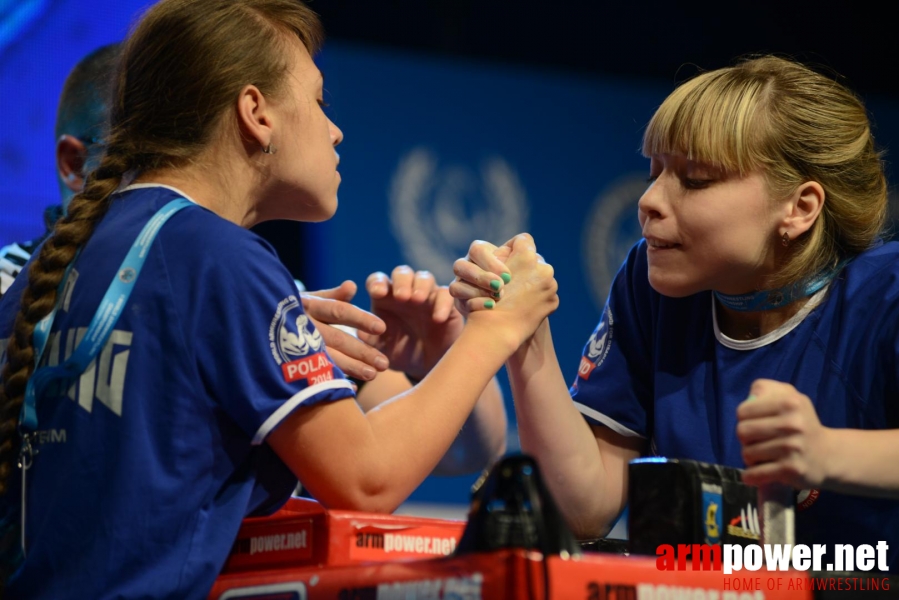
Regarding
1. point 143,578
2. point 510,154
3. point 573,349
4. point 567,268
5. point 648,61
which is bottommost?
point 143,578

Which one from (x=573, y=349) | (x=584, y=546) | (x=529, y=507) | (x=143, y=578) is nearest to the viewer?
(x=529, y=507)

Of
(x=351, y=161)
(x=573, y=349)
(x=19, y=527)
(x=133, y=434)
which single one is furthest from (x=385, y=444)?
(x=573, y=349)

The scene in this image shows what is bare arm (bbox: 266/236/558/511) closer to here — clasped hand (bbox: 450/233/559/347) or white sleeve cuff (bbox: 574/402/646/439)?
clasped hand (bbox: 450/233/559/347)

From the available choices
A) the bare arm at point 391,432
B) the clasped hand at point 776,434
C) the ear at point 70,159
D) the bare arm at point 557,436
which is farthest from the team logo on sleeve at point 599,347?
the ear at point 70,159

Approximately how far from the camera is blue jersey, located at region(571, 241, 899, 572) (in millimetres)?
1382

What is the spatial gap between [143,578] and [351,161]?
2.48m

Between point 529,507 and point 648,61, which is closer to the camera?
point 529,507

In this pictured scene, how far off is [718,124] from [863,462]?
22.5 inches

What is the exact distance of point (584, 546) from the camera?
1.35 m

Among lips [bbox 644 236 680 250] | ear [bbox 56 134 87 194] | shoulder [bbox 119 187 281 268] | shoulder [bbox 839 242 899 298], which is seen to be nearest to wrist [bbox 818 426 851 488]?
shoulder [bbox 839 242 899 298]

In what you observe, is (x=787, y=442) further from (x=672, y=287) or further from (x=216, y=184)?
(x=216, y=184)

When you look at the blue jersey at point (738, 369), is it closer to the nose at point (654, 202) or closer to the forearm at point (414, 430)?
the nose at point (654, 202)

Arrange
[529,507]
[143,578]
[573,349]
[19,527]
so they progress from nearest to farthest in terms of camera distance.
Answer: [529,507] < [143,578] < [19,527] < [573,349]

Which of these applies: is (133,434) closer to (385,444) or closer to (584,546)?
(385,444)
